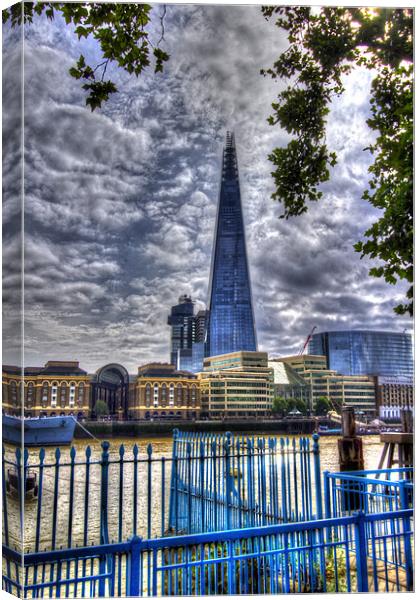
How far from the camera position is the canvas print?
120 inches

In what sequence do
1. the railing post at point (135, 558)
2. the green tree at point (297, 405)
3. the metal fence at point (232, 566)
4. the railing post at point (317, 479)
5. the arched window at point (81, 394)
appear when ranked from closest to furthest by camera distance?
the railing post at point (135, 558) < the metal fence at point (232, 566) < the railing post at point (317, 479) < the arched window at point (81, 394) < the green tree at point (297, 405)

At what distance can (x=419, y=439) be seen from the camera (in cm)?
335

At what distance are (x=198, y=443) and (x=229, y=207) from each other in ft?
6.82

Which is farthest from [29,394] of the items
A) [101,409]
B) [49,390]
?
[101,409]

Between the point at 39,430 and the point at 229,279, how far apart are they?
2.27 m

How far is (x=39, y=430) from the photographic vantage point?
3.91 metres

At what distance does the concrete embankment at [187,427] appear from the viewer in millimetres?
5055

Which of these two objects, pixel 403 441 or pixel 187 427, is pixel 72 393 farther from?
pixel 403 441

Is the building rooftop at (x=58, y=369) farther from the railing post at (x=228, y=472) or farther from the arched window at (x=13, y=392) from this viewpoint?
the railing post at (x=228, y=472)

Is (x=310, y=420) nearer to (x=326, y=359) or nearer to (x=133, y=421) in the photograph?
(x=326, y=359)

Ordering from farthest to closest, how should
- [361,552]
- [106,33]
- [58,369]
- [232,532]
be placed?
1. [58,369]
2. [106,33]
3. [361,552]
4. [232,532]

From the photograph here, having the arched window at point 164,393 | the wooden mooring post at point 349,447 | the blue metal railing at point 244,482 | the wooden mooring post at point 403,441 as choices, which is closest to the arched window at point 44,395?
the blue metal railing at point 244,482

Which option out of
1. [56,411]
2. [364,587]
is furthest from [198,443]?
[364,587]

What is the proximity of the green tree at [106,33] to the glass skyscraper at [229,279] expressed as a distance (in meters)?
0.90
